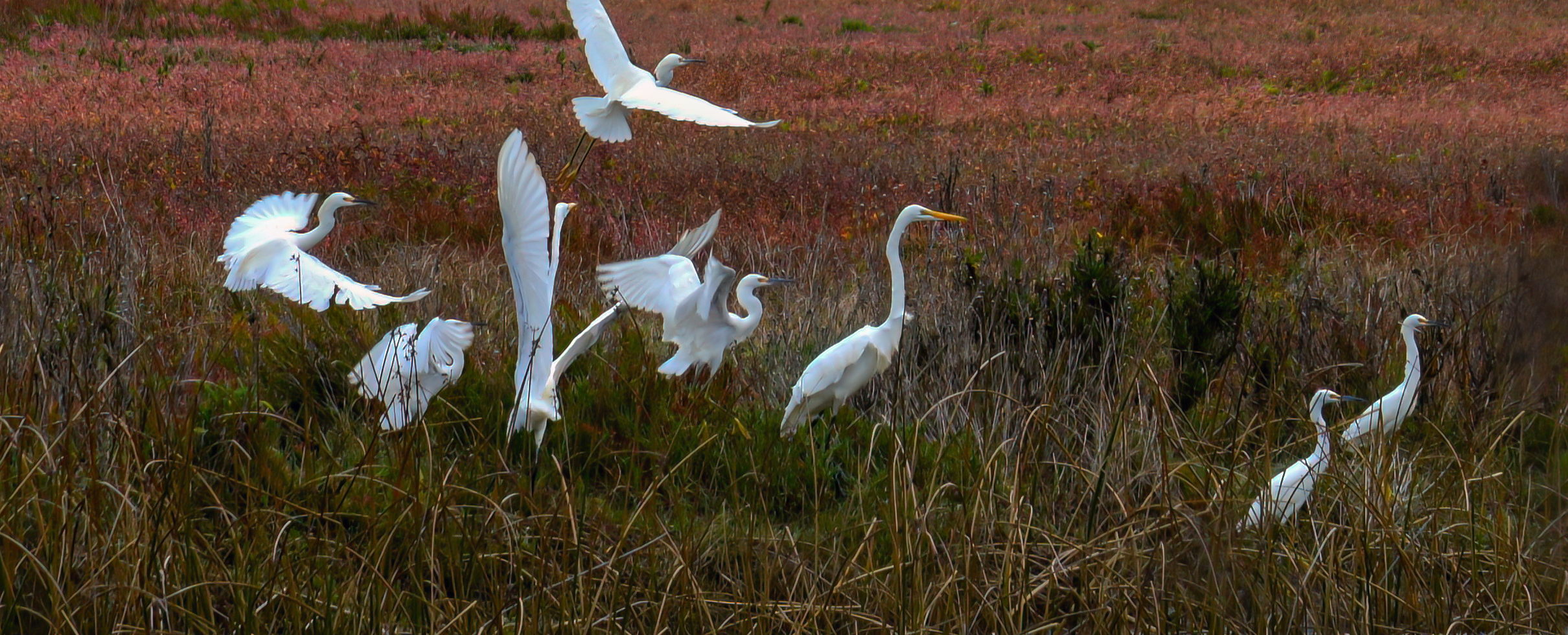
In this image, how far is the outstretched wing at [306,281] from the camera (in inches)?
123

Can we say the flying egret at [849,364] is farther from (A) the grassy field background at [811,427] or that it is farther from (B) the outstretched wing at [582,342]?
(B) the outstretched wing at [582,342]

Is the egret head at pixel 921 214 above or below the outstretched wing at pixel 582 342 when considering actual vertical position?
above

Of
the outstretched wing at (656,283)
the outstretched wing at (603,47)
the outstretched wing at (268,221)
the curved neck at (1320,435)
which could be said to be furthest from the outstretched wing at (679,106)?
the curved neck at (1320,435)

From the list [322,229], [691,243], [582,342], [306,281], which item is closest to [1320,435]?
[582,342]

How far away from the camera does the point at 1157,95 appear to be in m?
15.7

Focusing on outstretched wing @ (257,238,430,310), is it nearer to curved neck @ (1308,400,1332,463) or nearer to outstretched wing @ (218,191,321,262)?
outstretched wing @ (218,191,321,262)

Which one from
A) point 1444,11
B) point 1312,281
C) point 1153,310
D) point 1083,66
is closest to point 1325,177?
point 1312,281

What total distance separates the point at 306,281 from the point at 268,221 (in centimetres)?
58

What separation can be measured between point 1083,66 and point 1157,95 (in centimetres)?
250

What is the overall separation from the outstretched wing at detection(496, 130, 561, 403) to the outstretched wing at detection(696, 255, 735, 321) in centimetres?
47

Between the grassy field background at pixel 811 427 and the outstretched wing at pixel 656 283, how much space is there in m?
0.22

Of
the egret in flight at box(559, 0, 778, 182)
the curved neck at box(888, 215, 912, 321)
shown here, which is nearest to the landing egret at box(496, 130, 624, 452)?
the curved neck at box(888, 215, 912, 321)

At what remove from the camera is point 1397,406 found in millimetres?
3172

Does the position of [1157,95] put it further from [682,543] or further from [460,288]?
[682,543]
